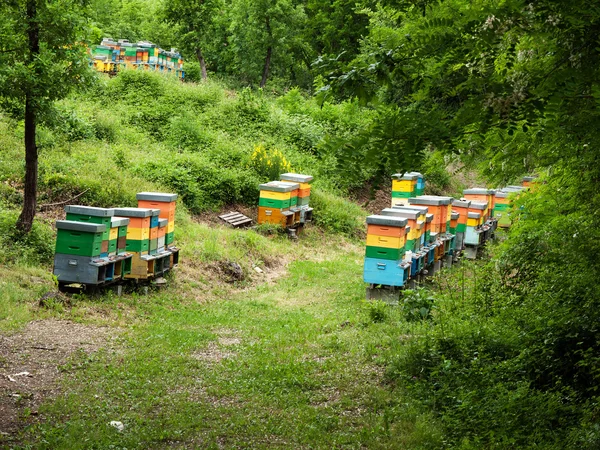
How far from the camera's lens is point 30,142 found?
11.9 metres

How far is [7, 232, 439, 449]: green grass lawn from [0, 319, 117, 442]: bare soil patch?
0.17 metres

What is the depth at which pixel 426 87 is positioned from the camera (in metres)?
5.49

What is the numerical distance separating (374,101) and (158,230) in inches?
312

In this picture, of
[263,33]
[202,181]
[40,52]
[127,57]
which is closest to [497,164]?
[40,52]

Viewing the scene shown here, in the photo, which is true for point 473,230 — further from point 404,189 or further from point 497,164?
point 497,164

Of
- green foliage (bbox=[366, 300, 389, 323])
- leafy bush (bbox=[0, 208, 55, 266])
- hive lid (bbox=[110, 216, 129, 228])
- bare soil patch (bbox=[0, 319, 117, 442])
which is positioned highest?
hive lid (bbox=[110, 216, 129, 228])

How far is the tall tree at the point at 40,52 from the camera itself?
432 inches

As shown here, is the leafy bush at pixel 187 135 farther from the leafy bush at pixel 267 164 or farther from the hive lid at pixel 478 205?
the hive lid at pixel 478 205

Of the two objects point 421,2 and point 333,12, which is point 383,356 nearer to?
point 421,2

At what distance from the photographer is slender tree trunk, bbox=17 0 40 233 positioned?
11.4m

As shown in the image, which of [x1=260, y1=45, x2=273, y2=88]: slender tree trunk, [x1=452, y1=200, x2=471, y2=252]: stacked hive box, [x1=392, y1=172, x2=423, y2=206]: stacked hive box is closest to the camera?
[x1=452, y1=200, x2=471, y2=252]: stacked hive box

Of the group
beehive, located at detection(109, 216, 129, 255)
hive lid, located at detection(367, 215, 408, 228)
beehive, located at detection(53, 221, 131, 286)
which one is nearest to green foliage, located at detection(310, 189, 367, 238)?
Result: hive lid, located at detection(367, 215, 408, 228)

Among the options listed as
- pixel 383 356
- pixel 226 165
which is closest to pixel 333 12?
pixel 226 165

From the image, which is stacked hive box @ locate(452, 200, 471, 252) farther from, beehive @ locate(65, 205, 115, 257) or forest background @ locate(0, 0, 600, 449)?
beehive @ locate(65, 205, 115, 257)
